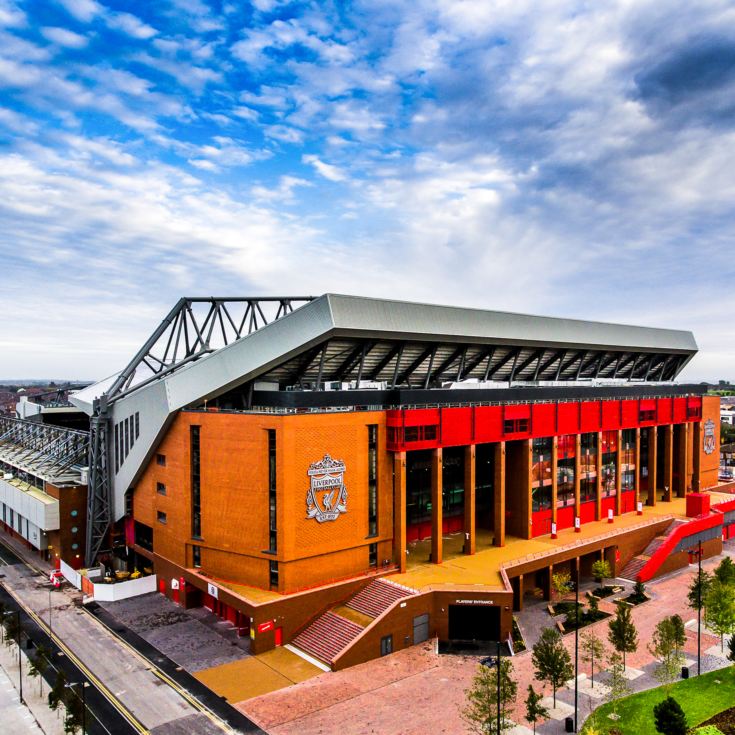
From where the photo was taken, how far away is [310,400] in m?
52.0

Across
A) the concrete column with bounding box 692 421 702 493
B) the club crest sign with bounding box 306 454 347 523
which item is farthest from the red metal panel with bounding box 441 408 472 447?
the concrete column with bounding box 692 421 702 493

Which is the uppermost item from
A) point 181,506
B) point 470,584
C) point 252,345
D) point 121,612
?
point 252,345

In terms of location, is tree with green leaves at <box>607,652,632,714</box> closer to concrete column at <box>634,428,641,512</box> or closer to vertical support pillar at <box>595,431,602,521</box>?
vertical support pillar at <box>595,431,602,521</box>

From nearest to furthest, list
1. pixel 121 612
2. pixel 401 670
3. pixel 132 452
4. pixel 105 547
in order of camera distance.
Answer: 1. pixel 401 670
2. pixel 121 612
3. pixel 132 452
4. pixel 105 547

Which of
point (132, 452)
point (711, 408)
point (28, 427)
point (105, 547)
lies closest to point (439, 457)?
point (132, 452)

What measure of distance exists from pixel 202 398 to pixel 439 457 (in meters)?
21.6

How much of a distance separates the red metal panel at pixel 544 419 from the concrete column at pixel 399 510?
Answer: 1729 centimetres

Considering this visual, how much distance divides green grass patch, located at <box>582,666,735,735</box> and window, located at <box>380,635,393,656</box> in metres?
14.4

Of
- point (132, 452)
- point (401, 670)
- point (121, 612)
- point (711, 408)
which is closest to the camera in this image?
point (401, 670)

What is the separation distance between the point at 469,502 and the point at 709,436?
1966 inches

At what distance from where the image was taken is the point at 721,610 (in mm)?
44938

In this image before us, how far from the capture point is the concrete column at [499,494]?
60.4 metres

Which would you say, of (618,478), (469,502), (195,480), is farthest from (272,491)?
(618,478)

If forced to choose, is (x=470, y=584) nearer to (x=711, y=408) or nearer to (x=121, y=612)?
(x=121, y=612)
